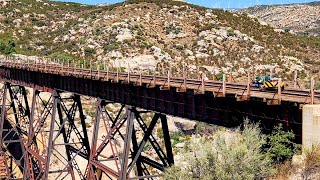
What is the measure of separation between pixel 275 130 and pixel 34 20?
82.5m

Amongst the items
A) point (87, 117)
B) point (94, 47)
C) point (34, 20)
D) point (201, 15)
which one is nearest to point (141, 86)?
point (87, 117)

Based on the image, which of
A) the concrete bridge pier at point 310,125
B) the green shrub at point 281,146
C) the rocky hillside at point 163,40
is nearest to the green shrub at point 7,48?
the rocky hillside at point 163,40

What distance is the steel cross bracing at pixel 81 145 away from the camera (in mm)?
18797

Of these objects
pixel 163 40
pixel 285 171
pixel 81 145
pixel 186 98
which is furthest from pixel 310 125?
pixel 163 40

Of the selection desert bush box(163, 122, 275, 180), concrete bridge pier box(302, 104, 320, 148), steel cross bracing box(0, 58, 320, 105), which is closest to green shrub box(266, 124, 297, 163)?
desert bush box(163, 122, 275, 180)

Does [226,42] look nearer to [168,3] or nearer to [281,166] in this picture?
[168,3]

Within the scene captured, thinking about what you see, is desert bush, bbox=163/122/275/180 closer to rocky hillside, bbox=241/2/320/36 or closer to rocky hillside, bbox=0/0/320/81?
rocky hillside, bbox=0/0/320/81

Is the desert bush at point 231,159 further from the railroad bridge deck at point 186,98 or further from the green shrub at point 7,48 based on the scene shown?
the green shrub at point 7,48

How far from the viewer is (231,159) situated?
11281 mm

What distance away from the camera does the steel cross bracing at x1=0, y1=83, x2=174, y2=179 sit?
18.8 m

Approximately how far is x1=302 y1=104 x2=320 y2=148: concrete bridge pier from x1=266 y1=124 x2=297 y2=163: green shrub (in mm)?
722

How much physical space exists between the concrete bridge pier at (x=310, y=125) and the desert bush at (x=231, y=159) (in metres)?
1.10

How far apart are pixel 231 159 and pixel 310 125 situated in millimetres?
2245

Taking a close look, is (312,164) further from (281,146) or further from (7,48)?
(7,48)
